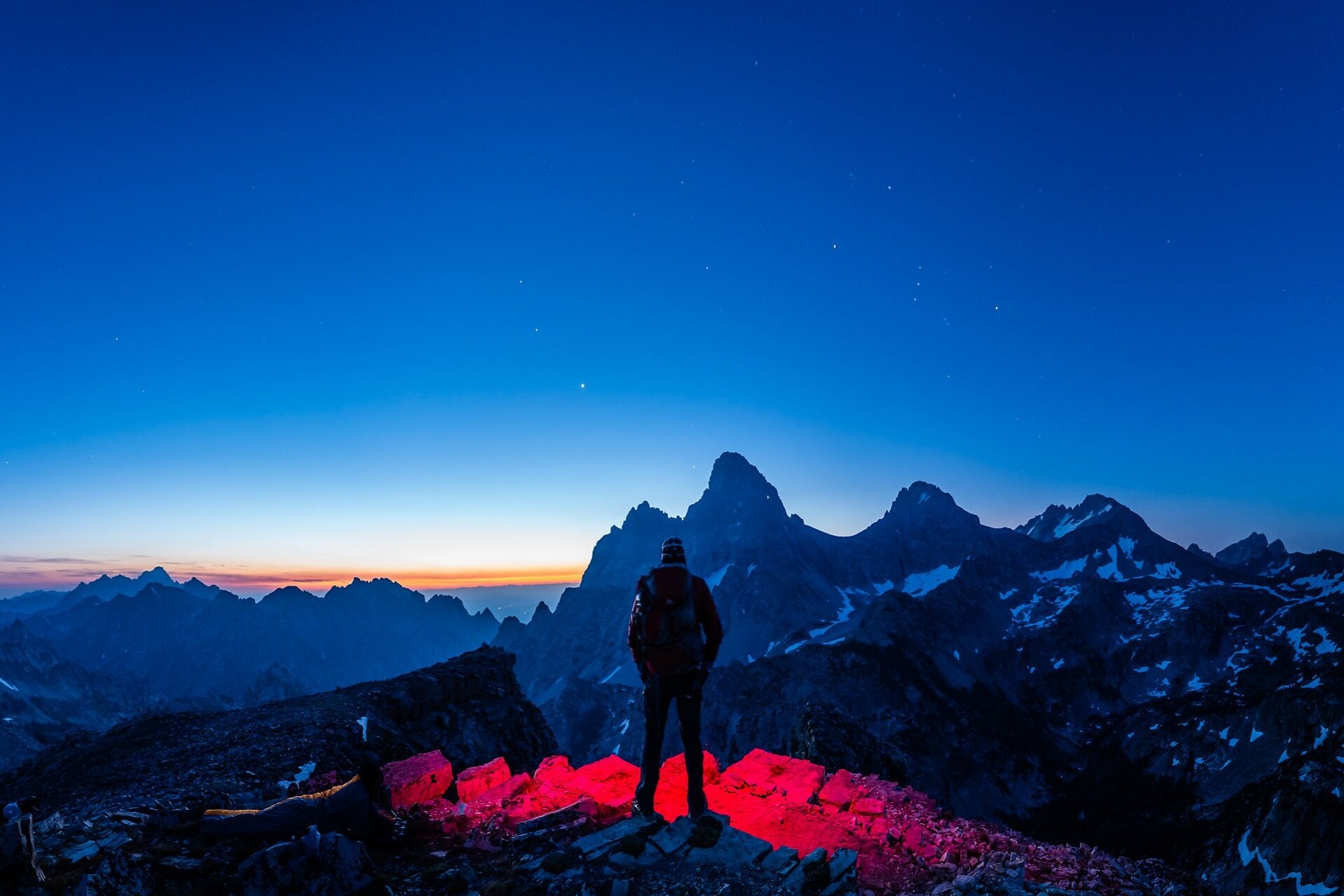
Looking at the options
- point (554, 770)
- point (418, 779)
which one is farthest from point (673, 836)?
point (554, 770)

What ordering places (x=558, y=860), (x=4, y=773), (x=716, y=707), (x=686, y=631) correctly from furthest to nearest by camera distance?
(x=716, y=707)
(x=4, y=773)
(x=686, y=631)
(x=558, y=860)

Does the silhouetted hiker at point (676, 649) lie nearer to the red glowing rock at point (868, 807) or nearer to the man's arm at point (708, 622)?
the man's arm at point (708, 622)

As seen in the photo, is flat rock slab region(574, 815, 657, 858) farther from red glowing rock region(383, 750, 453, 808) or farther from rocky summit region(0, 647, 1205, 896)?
red glowing rock region(383, 750, 453, 808)

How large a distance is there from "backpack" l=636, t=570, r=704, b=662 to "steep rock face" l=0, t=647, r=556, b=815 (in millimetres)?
9464

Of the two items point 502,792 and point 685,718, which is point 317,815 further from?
point 685,718

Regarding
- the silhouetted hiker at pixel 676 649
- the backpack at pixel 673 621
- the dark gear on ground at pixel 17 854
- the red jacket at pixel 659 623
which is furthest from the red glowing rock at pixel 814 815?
the dark gear on ground at pixel 17 854

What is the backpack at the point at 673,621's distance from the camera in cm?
1115

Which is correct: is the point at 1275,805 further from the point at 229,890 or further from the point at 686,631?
the point at 229,890

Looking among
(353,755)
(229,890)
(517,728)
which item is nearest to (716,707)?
(517,728)

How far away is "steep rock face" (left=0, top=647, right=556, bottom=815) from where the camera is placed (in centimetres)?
1741

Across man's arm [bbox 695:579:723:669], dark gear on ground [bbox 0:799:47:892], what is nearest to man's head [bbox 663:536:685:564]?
man's arm [bbox 695:579:723:669]

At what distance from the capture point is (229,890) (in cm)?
927

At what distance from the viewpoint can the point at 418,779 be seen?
14938 mm

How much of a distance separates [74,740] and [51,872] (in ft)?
115
